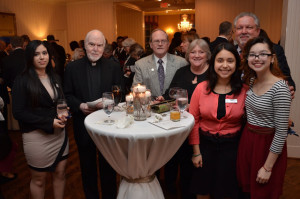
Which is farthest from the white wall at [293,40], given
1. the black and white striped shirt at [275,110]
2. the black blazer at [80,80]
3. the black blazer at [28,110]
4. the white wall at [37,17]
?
the white wall at [37,17]

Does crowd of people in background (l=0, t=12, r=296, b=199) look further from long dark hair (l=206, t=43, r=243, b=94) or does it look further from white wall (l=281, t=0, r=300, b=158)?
white wall (l=281, t=0, r=300, b=158)

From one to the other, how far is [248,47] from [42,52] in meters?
1.71

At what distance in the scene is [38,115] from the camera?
214 cm

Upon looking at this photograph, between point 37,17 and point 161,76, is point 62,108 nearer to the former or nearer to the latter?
point 161,76

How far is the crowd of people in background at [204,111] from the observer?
1.79 metres

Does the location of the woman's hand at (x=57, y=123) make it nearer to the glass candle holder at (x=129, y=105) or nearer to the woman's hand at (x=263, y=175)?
the glass candle holder at (x=129, y=105)

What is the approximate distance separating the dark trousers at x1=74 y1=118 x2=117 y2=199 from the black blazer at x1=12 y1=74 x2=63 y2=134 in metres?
0.36

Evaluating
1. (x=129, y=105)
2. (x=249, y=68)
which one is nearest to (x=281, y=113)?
(x=249, y=68)

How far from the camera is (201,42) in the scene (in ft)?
8.08

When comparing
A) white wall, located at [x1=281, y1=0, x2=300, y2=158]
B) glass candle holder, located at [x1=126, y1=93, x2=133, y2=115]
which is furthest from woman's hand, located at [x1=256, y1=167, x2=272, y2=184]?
white wall, located at [x1=281, y1=0, x2=300, y2=158]

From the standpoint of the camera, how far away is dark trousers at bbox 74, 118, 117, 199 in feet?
8.00

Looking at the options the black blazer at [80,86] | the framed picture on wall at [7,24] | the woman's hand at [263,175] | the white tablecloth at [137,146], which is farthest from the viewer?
the framed picture on wall at [7,24]

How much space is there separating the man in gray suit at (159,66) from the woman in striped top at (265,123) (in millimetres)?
1105

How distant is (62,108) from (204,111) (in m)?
1.17
